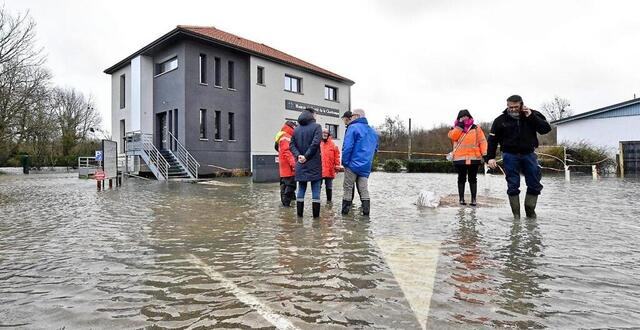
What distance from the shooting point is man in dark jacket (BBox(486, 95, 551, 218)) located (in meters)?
6.00

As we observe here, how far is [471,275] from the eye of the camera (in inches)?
130

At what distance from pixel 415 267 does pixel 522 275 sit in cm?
83

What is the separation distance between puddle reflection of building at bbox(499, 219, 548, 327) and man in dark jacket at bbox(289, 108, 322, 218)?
2.76 m

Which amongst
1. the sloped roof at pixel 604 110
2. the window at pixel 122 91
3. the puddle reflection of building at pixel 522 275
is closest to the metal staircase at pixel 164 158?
the window at pixel 122 91

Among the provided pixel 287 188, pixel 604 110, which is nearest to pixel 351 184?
pixel 287 188

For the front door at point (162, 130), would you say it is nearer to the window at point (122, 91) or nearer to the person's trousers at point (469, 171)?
the window at point (122, 91)

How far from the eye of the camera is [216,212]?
23.9 ft

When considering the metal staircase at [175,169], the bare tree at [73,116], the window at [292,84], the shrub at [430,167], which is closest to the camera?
the metal staircase at [175,169]

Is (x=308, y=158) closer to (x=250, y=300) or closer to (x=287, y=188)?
(x=287, y=188)

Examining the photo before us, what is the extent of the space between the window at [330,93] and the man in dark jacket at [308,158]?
24631mm

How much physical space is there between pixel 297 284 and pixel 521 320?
1.53 m

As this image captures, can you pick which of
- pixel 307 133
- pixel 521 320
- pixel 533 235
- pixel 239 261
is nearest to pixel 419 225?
pixel 533 235

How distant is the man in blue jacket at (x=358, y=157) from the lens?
6641 mm

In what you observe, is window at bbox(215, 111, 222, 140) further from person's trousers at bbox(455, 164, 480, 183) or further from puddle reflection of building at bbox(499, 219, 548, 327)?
puddle reflection of building at bbox(499, 219, 548, 327)
